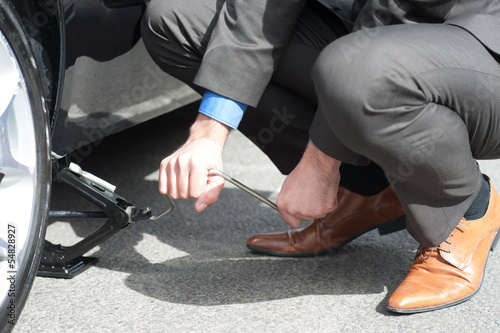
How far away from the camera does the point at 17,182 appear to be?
4.01 ft

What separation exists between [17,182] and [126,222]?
326 mm

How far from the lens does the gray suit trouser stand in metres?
1.12

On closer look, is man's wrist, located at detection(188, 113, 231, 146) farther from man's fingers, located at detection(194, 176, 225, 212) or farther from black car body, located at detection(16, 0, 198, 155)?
black car body, located at detection(16, 0, 198, 155)

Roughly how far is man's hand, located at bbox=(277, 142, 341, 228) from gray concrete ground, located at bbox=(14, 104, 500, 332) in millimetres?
238

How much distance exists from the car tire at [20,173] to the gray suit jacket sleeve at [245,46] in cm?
35

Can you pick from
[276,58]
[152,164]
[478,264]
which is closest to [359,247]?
[478,264]

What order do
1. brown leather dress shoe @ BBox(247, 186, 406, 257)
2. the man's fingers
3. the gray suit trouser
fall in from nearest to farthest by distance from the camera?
the gray suit trouser, the man's fingers, brown leather dress shoe @ BBox(247, 186, 406, 257)

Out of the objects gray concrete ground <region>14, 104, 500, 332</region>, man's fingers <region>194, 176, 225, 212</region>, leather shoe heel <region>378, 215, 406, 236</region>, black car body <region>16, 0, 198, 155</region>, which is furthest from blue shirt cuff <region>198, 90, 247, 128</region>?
leather shoe heel <region>378, 215, 406, 236</region>

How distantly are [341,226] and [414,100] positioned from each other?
0.58 metres

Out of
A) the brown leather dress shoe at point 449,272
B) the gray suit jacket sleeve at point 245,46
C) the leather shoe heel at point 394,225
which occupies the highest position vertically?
the gray suit jacket sleeve at point 245,46

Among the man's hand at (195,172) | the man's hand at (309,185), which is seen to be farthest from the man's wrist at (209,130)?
the man's hand at (309,185)

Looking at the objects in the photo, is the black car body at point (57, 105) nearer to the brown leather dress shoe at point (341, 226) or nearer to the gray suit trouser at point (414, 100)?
the brown leather dress shoe at point (341, 226)

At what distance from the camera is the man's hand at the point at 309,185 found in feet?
4.24

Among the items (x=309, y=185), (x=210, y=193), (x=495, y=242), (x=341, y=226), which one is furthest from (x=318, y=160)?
(x=495, y=242)
